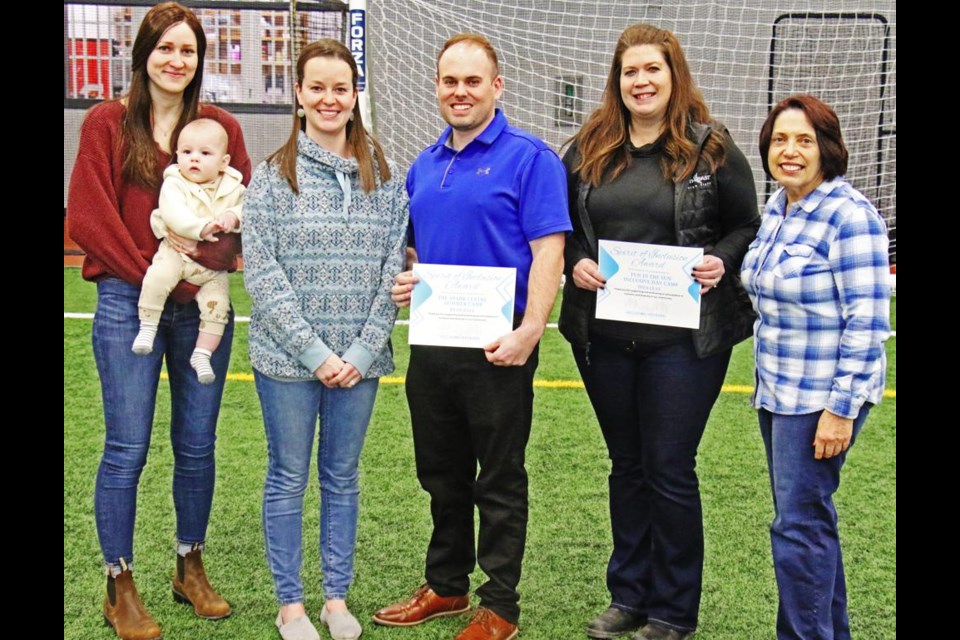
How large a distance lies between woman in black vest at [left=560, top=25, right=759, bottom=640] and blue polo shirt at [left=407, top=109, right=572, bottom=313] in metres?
0.15

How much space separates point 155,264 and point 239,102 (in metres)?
7.36

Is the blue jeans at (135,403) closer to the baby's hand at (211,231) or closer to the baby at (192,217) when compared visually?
the baby at (192,217)

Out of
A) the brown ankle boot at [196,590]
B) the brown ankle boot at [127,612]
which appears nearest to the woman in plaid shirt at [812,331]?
the brown ankle boot at [196,590]

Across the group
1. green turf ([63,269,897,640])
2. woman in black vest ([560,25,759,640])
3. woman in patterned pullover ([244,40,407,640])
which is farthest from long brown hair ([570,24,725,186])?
green turf ([63,269,897,640])

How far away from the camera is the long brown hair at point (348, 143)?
2672mm

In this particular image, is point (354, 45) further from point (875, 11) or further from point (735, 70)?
point (875, 11)

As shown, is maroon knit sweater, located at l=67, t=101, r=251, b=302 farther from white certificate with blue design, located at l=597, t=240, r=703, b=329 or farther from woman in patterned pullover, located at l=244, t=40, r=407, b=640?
white certificate with blue design, located at l=597, t=240, r=703, b=329

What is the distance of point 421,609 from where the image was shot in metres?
3.05

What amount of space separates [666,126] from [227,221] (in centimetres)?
123

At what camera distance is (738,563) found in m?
3.53

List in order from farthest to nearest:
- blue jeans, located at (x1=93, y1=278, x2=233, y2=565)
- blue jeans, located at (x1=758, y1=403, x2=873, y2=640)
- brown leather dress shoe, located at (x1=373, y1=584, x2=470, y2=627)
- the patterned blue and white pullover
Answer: brown leather dress shoe, located at (x1=373, y1=584, x2=470, y2=627), blue jeans, located at (x1=93, y1=278, x2=233, y2=565), the patterned blue and white pullover, blue jeans, located at (x1=758, y1=403, x2=873, y2=640)

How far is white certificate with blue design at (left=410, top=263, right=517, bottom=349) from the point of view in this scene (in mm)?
2717

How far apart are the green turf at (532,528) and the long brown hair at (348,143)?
1.34 m

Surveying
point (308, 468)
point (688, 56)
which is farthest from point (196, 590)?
point (688, 56)
